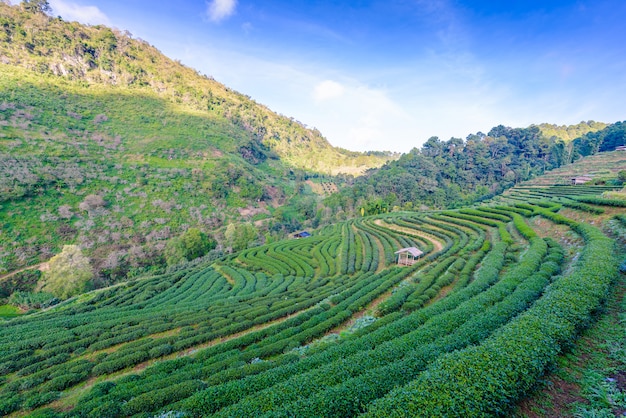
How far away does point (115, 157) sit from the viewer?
71562 mm

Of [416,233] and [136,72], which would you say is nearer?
[416,233]

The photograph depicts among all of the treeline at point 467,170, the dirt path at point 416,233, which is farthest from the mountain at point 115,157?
the dirt path at point 416,233

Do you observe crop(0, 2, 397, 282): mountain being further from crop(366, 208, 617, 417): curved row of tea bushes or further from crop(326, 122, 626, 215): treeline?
crop(366, 208, 617, 417): curved row of tea bushes

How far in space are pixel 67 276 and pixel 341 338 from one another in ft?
145

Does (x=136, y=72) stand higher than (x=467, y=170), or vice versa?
(x=136, y=72)

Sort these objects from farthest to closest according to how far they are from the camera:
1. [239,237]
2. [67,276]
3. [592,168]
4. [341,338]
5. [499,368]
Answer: [592,168]
[239,237]
[67,276]
[341,338]
[499,368]

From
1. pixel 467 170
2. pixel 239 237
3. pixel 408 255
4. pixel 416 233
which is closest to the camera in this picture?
pixel 408 255

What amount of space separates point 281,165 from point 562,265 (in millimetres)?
125824

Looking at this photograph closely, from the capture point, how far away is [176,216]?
6328cm

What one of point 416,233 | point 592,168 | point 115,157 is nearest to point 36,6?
point 115,157

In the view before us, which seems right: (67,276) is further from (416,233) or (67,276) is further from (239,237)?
(416,233)

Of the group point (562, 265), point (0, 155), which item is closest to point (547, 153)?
point (562, 265)

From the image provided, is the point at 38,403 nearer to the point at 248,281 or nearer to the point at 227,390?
the point at 227,390

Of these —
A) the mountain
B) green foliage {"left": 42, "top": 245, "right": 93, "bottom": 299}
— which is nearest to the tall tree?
the mountain
